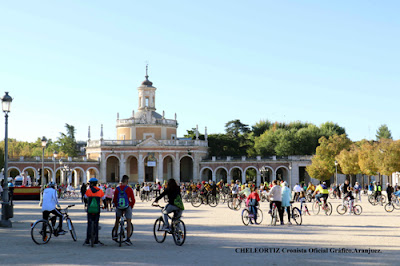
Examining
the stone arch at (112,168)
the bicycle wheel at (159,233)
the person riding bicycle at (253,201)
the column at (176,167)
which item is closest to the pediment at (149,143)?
the column at (176,167)

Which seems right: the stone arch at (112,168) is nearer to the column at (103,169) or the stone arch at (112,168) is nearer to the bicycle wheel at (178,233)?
the column at (103,169)

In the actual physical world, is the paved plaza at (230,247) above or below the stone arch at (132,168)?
below

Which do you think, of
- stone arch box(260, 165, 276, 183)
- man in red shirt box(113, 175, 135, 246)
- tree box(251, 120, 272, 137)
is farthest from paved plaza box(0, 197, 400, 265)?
tree box(251, 120, 272, 137)

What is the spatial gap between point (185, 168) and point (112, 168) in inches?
406

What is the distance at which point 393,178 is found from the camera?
5556cm

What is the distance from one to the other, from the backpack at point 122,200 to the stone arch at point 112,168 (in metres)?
64.3

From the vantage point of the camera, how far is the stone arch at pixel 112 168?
7688cm

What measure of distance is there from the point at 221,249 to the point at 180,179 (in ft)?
218

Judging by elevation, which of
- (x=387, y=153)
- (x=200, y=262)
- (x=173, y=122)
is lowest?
(x=200, y=262)

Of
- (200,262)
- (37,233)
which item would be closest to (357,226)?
(200,262)

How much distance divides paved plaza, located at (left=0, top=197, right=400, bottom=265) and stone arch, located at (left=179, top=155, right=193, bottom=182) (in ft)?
200

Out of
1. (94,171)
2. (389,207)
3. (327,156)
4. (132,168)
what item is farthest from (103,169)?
(389,207)

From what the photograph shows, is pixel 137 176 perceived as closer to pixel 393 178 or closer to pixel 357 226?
pixel 393 178

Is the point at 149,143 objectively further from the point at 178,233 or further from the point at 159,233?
the point at 178,233
